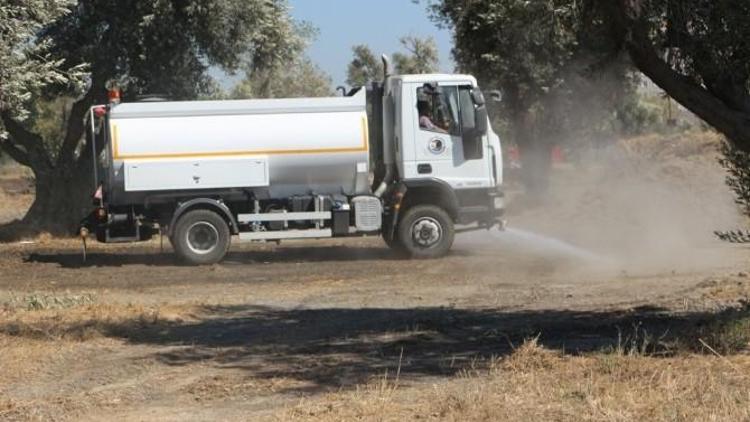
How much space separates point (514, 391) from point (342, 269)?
1070 centimetres

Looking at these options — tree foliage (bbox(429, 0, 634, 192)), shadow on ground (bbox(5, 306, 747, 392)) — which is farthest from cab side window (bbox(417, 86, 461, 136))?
shadow on ground (bbox(5, 306, 747, 392))

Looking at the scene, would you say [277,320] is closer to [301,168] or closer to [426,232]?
[301,168]

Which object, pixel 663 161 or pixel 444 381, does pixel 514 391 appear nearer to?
pixel 444 381

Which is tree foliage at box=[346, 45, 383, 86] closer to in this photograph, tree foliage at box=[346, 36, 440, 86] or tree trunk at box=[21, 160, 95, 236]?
tree foliage at box=[346, 36, 440, 86]

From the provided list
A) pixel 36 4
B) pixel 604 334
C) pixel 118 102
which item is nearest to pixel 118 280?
pixel 118 102

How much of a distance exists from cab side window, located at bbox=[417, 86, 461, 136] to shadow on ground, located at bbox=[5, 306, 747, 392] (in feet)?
22.3

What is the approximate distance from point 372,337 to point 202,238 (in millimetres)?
8902

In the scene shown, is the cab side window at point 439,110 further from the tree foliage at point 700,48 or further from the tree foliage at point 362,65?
the tree foliage at point 362,65

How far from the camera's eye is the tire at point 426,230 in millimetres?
19219

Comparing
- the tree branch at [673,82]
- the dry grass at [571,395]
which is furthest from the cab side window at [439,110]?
the dry grass at [571,395]

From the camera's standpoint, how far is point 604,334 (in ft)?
33.5

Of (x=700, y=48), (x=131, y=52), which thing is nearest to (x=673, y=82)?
(x=700, y=48)

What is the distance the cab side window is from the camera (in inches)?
744

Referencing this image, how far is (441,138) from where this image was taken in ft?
62.4
